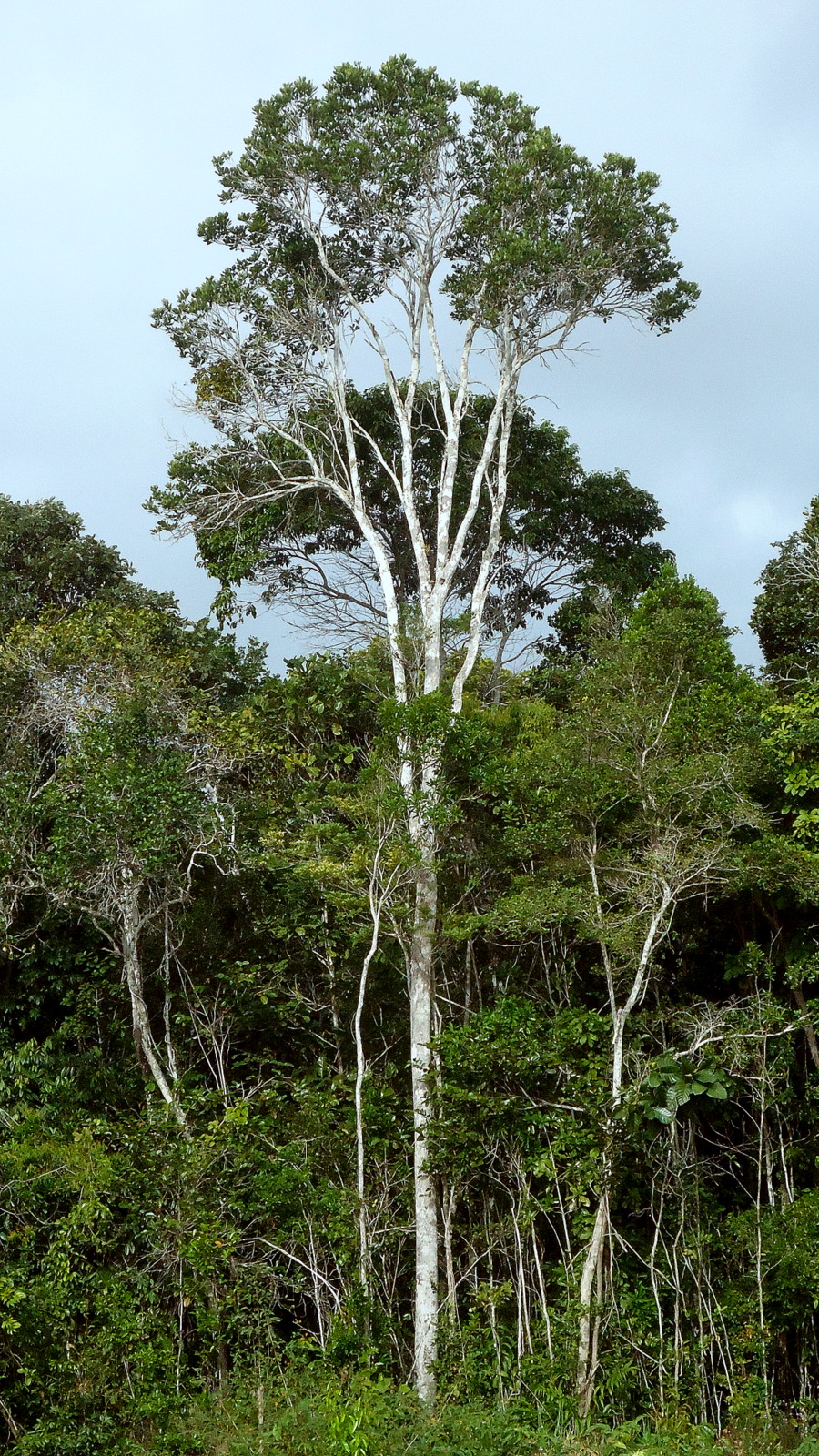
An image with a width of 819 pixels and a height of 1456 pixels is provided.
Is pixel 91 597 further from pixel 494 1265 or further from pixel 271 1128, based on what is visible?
pixel 494 1265

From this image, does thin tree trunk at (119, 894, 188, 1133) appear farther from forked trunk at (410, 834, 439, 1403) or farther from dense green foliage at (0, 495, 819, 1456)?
forked trunk at (410, 834, 439, 1403)

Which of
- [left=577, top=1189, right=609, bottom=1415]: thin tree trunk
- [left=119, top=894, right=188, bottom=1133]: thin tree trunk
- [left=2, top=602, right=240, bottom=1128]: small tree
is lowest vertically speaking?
[left=577, top=1189, right=609, bottom=1415]: thin tree trunk

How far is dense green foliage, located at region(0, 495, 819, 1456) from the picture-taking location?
8469 millimetres

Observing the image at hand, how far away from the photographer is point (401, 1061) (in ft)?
35.1

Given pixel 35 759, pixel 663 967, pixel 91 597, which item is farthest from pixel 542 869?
pixel 91 597

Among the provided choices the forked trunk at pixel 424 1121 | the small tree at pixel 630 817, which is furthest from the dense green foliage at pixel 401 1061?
the forked trunk at pixel 424 1121

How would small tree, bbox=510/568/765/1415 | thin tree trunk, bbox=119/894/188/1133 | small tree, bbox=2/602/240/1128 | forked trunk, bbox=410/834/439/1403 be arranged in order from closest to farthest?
small tree, bbox=510/568/765/1415 < forked trunk, bbox=410/834/439/1403 < small tree, bbox=2/602/240/1128 < thin tree trunk, bbox=119/894/188/1133

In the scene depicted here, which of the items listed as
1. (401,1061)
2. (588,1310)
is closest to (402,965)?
(401,1061)

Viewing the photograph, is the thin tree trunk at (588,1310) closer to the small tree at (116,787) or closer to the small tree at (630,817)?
the small tree at (630,817)

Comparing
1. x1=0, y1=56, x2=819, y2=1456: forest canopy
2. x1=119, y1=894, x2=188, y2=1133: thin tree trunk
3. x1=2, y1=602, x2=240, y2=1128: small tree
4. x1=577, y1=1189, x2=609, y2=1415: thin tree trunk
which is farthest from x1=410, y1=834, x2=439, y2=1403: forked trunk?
x1=119, y1=894, x2=188, y2=1133: thin tree trunk

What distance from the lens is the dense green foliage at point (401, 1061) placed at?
8.47m

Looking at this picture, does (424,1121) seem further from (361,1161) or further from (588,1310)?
(588,1310)

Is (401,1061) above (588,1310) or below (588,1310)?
above

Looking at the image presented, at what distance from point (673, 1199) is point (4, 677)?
662 centimetres
